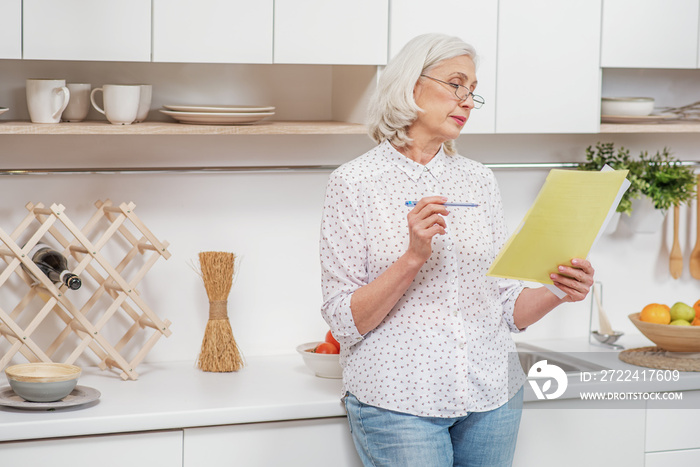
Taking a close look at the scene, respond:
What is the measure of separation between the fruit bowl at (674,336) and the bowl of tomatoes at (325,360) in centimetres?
85

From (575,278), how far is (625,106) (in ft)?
3.11

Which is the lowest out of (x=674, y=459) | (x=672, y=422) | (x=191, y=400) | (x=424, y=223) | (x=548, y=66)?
(x=674, y=459)

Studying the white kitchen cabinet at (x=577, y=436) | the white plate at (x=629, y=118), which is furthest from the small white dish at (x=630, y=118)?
the white kitchen cabinet at (x=577, y=436)

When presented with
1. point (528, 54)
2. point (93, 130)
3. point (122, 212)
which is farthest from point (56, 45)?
point (528, 54)

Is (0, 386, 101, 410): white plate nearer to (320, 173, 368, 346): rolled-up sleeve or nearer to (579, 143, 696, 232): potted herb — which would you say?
(320, 173, 368, 346): rolled-up sleeve

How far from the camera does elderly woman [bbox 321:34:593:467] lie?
5.62ft

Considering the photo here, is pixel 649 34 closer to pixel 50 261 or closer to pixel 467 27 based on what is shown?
pixel 467 27

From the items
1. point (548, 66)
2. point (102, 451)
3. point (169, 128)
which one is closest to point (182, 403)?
point (102, 451)

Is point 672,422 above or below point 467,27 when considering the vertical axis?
below

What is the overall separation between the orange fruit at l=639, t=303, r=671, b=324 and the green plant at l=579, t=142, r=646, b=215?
32cm

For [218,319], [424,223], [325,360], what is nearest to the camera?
[424,223]

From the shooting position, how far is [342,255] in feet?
5.65

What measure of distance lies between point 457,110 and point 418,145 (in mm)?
111

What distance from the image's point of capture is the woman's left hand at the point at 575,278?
1.68 metres
